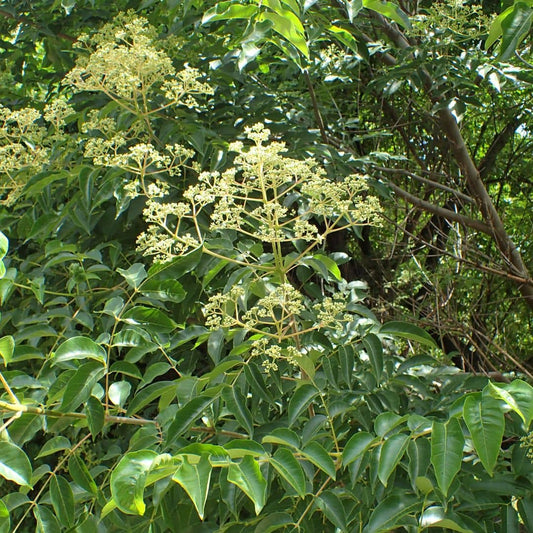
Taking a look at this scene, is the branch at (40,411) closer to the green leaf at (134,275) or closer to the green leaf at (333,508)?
the green leaf at (134,275)

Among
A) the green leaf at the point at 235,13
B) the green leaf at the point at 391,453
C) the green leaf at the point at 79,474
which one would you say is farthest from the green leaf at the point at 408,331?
the green leaf at the point at 235,13

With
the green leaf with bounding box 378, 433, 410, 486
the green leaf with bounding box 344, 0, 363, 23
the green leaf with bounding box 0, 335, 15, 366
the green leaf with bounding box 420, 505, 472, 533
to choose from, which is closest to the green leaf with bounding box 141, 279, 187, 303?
the green leaf with bounding box 0, 335, 15, 366

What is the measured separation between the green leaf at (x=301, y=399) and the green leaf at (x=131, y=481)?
1.07 ft

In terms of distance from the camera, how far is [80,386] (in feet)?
4.50

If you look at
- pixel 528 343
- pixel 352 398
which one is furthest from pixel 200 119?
pixel 528 343

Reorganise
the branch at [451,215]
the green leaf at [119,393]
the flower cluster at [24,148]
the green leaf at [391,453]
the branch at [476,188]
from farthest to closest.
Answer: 1. the branch at [451,215]
2. the branch at [476,188]
3. the flower cluster at [24,148]
4. the green leaf at [119,393]
5. the green leaf at [391,453]

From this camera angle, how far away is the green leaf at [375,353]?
5.17 ft

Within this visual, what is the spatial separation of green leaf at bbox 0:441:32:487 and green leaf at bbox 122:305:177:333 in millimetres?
401

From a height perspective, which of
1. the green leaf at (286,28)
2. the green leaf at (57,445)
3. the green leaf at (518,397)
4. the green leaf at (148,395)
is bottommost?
the green leaf at (57,445)

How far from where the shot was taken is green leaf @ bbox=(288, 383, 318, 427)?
1.40m

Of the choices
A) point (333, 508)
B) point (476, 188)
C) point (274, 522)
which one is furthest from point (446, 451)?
point (476, 188)

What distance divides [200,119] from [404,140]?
1846 millimetres

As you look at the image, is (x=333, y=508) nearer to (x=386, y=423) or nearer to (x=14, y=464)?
(x=386, y=423)

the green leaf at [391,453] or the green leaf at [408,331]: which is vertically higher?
the green leaf at [408,331]
